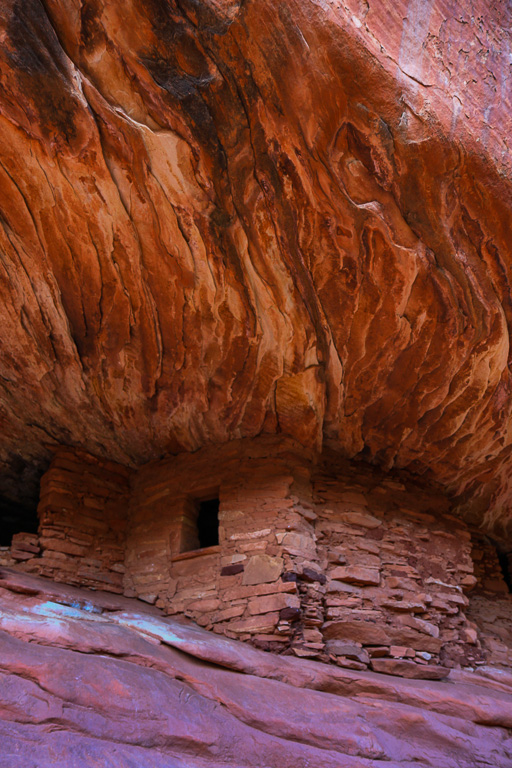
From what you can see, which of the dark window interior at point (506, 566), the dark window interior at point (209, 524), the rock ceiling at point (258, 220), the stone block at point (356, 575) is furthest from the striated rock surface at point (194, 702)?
the dark window interior at point (506, 566)

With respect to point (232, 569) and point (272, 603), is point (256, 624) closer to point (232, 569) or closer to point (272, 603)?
point (272, 603)

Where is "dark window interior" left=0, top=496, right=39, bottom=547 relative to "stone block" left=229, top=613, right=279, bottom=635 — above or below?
above

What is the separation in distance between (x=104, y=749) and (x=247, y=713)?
97cm

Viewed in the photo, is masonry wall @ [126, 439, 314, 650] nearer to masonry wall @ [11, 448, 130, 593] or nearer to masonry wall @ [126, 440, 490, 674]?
masonry wall @ [126, 440, 490, 674]

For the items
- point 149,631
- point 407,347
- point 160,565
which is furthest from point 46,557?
point 407,347

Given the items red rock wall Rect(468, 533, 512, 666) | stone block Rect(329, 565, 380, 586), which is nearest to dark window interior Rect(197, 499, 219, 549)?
stone block Rect(329, 565, 380, 586)

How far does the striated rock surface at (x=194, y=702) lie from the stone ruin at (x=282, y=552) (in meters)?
0.26

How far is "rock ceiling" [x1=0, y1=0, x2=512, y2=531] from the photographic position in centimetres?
347

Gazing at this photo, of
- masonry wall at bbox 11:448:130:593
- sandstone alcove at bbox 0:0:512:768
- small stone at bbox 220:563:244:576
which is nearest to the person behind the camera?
sandstone alcove at bbox 0:0:512:768

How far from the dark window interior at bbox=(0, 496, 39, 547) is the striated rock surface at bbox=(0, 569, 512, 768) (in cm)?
226

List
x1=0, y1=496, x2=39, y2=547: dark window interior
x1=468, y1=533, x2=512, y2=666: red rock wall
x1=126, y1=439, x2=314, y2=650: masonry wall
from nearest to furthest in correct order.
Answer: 1. x1=126, y1=439, x2=314, y2=650: masonry wall
2. x1=468, y1=533, x2=512, y2=666: red rock wall
3. x1=0, y1=496, x2=39, y2=547: dark window interior

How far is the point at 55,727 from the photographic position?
260cm

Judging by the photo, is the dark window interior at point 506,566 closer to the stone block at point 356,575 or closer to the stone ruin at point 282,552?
the stone ruin at point 282,552

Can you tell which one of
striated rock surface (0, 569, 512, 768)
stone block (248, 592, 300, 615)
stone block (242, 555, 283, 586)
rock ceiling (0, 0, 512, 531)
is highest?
rock ceiling (0, 0, 512, 531)
